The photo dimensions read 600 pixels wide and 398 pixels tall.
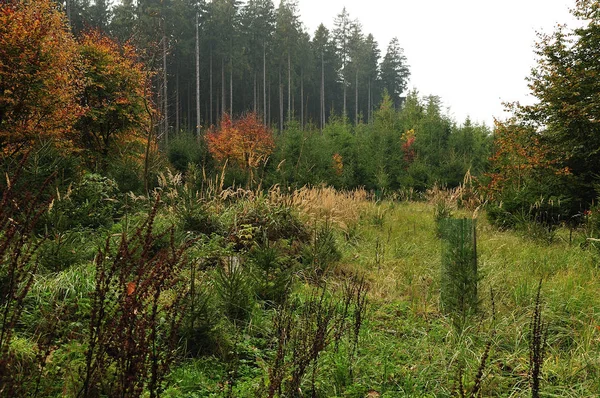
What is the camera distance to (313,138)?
19.4 m

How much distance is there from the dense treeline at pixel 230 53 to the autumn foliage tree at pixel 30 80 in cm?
1368

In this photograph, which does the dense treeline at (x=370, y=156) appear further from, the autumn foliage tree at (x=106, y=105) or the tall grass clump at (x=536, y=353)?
the tall grass clump at (x=536, y=353)

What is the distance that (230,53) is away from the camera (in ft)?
107

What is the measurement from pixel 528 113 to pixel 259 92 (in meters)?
30.3

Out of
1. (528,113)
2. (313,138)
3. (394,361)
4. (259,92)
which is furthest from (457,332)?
(259,92)

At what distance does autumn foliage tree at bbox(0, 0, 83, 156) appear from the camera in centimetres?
1006

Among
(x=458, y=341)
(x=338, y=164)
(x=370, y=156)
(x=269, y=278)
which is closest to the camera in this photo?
(x=458, y=341)

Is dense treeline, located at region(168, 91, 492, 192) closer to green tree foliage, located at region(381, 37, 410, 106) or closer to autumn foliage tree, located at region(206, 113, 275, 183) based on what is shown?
autumn foliage tree, located at region(206, 113, 275, 183)

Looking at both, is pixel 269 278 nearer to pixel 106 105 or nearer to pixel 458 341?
pixel 458 341

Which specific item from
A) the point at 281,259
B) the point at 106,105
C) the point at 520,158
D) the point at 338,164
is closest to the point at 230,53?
the point at 338,164

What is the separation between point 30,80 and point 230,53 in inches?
943

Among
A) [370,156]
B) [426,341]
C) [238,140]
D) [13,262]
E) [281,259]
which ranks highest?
[238,140]

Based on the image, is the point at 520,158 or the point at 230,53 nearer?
the point at 520,158

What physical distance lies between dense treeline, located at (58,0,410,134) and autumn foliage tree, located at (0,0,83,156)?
1368 centimetres
